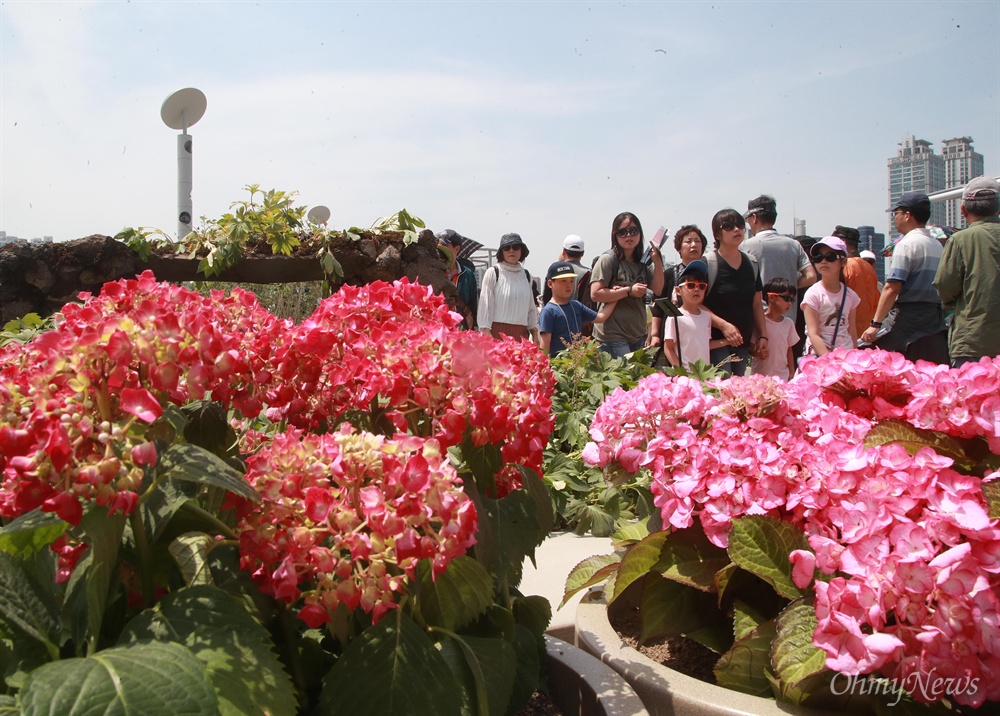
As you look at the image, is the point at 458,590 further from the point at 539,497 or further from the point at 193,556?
the point at 193,556

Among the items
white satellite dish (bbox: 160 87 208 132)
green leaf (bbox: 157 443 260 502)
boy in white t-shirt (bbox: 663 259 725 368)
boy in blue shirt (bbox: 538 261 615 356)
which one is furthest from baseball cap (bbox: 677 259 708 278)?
white satellite dish (bbox: 160 87 208 132)

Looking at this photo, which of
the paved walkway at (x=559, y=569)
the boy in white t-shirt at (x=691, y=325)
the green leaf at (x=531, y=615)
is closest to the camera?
the green leaf at (x=531, y=615)

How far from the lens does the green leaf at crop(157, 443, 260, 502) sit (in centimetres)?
76

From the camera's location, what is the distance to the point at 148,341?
0.83 metres


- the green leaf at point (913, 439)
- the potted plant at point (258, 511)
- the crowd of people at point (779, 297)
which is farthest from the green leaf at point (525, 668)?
the crowd of people at point (779, 297)

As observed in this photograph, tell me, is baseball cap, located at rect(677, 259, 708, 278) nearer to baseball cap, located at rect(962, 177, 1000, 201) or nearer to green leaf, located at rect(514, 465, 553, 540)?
baseball cap, located at rect(962, 177, 1000, 201)

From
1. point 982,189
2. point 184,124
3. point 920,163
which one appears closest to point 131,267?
point 184,124

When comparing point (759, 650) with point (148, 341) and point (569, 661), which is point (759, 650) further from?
point (148, 341)

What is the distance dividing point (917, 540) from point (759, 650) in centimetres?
35

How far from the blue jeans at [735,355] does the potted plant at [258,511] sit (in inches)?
159

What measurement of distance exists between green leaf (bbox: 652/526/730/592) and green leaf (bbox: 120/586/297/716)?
83cm

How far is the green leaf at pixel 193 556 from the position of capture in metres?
0.84

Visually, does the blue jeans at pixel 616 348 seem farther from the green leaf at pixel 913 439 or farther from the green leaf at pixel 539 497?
the green leaf at pixel 539 497

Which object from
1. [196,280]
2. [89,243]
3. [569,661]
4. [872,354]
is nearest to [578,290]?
[196,280]
